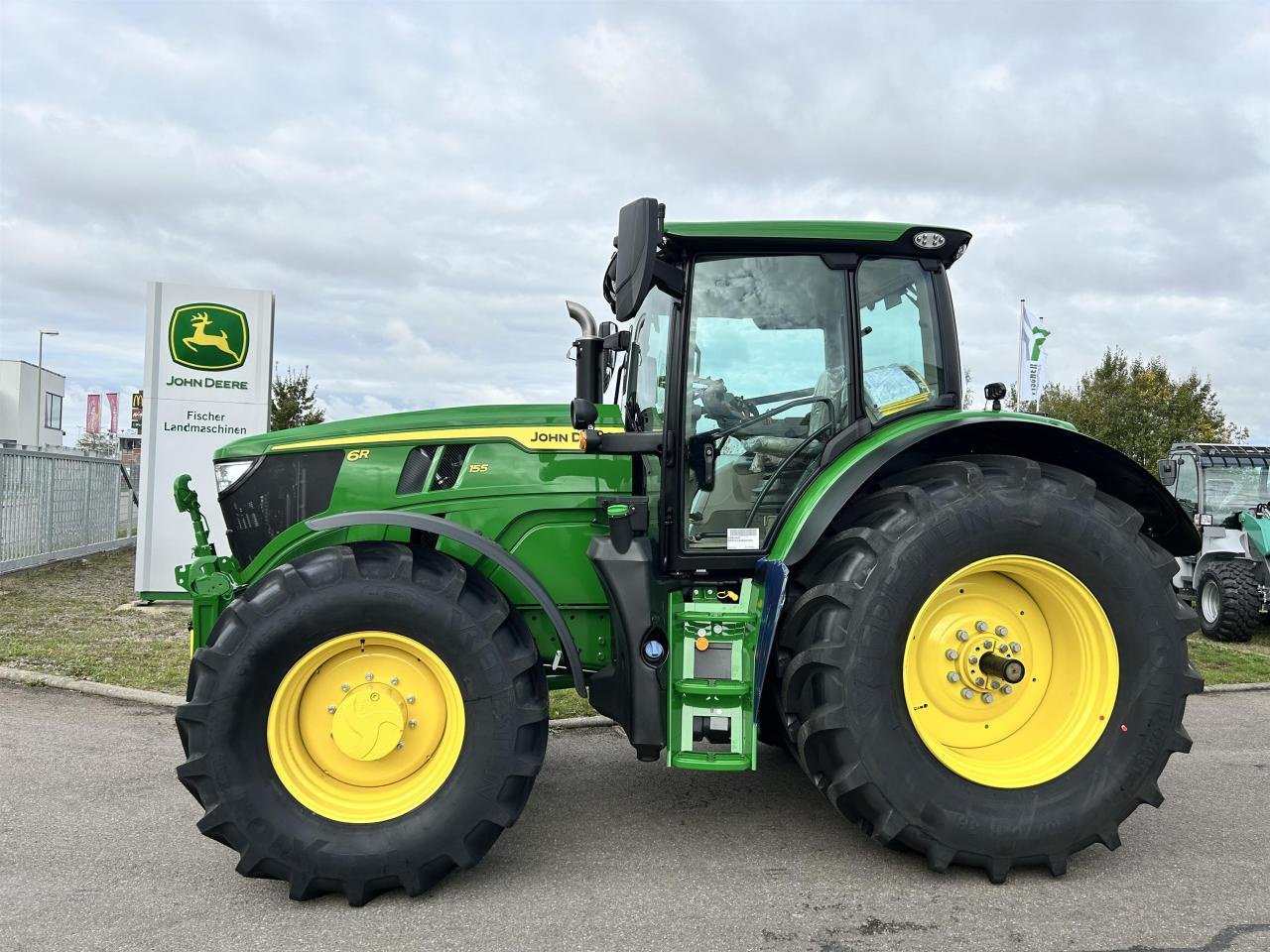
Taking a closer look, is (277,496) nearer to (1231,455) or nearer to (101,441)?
(1231,455)

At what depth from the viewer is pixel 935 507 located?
3.47 m

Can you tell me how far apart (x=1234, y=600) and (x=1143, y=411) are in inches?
779

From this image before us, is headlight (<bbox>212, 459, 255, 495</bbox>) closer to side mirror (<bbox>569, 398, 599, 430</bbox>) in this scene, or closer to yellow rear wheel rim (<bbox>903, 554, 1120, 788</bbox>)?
side mirror (<bbox>569, 398, 599, 430</bbox>)

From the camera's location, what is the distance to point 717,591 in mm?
3789

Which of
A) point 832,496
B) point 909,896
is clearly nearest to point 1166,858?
point 909,896

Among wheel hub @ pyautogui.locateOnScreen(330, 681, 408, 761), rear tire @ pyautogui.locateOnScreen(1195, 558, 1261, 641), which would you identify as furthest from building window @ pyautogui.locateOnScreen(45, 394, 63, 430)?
wheel hub @ pyautogui.locateOnScreen(330, 681, 408, 761)

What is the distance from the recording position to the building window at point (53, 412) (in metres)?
46.5

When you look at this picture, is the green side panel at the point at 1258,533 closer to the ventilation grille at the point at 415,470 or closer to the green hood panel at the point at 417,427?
the green hood panel at the point at 417,427

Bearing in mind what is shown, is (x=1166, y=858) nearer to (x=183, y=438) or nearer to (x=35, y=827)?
(x=35, y=827)

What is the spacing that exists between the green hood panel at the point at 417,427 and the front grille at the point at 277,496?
62 mm

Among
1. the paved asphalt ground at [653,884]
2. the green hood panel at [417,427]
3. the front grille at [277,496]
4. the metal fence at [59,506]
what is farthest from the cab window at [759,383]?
the metal fence at [59,506]

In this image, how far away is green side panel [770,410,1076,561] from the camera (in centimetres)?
354

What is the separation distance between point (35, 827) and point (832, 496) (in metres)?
3.43

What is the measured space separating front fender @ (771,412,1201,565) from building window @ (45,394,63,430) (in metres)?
51.1
